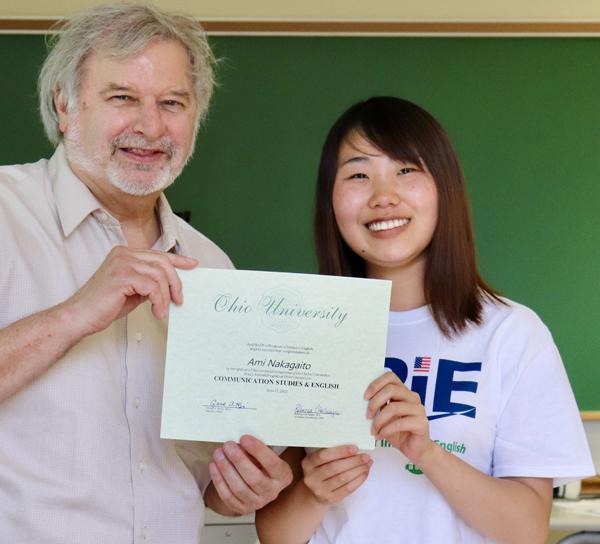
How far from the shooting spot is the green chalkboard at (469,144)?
343cm

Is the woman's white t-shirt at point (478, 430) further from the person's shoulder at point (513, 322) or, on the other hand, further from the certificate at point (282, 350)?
the certificate at point (282, 350)

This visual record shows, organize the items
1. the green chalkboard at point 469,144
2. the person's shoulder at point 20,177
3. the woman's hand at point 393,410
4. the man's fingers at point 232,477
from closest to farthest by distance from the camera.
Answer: the woman's hand at point 393,410
the man's fingers at point 232,477
the person's shoulder at point 20,177
the green chalkboard at point 469,144

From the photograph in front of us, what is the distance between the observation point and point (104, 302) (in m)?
1.36

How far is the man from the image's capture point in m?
1.37

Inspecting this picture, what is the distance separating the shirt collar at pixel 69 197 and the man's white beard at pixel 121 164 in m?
0.03

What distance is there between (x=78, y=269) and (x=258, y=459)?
487 millimetres

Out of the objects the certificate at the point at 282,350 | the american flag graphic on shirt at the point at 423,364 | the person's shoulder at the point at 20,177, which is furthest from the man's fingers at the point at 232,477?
the person's shoulder at the point at 20,177

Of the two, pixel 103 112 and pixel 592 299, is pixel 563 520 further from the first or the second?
pixel 103 112

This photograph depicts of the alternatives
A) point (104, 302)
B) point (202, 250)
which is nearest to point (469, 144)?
point (202, 250)
